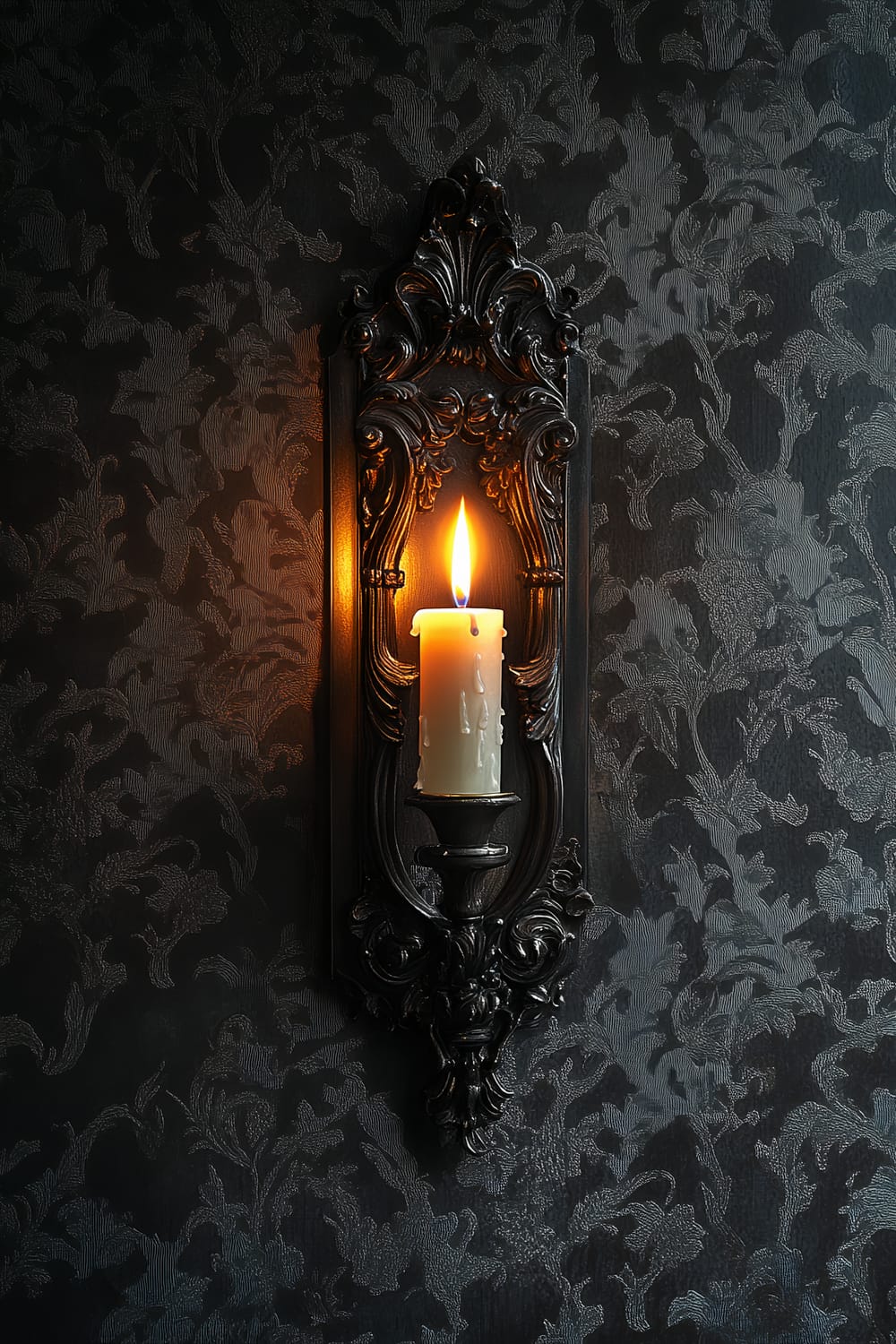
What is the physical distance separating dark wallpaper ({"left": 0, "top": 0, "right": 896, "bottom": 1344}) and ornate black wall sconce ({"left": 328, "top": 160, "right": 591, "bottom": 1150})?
0.03 meters

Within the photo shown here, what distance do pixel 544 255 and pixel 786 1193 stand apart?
93 centimetres

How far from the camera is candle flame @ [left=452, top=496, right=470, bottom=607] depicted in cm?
85

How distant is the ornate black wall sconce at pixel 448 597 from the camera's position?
92 centimetres

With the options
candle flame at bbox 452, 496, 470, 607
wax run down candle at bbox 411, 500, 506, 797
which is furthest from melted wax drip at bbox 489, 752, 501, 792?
candle flame at bbox 452, 496, 470, 607

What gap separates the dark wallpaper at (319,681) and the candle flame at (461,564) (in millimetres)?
144

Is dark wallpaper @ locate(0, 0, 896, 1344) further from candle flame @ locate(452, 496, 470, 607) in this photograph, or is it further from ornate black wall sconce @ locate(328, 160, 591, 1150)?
candle flame @ locate(452, 496, 470, 607)

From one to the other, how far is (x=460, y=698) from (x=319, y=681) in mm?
176

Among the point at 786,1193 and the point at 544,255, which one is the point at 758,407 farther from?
the point at 786,1193

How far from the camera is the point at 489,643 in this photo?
82 cm

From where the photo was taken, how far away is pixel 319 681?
939mm

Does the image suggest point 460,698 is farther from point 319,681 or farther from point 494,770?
point 319,681

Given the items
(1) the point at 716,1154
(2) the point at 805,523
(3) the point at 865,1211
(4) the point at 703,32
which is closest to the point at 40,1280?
(1) the point at 716,1154

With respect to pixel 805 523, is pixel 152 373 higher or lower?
higher

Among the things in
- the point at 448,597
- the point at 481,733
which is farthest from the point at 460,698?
the point at 448,597
